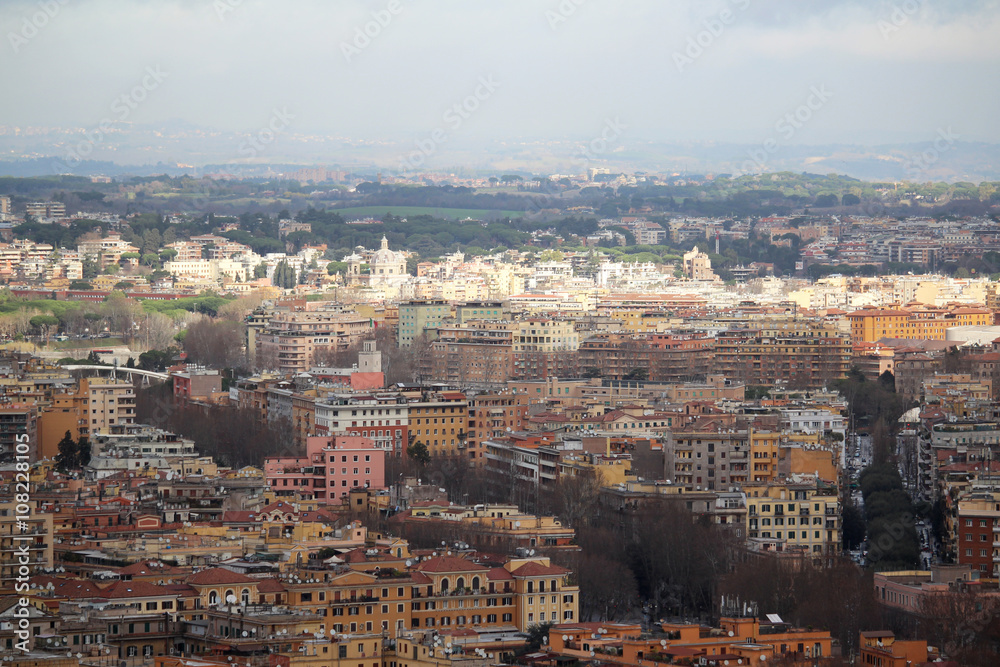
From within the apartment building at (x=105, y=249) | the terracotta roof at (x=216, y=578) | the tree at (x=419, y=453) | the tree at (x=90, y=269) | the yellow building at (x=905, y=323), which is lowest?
the tree at (x=419, y=453)

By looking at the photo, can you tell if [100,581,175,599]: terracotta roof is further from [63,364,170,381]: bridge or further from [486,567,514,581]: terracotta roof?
[63,364,170,381]: bridge

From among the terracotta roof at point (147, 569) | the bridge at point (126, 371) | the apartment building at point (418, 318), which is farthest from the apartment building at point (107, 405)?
the apartment building at point (418, 318)

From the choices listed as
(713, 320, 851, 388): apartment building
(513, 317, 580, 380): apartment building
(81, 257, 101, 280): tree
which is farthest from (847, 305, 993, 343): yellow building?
(81, 257, 101, 280): tree

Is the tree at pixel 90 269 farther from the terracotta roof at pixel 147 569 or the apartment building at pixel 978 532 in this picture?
the terracotta roof at pixel 147 569

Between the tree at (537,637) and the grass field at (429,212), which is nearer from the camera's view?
the tree at (537,637)

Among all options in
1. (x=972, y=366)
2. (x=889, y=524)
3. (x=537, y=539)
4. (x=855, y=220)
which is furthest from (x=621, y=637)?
(x=855, y=220)

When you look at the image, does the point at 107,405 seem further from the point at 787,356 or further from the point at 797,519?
the point at 787,356

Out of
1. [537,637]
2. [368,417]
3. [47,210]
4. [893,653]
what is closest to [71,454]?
[368,417]
